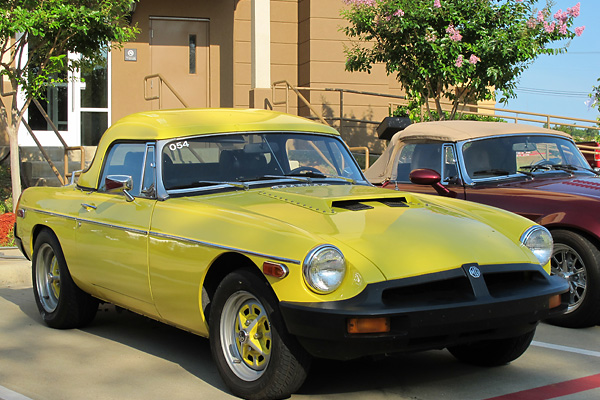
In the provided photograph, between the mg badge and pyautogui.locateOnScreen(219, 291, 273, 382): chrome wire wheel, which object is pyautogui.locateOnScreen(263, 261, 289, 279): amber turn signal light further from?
the mg badge

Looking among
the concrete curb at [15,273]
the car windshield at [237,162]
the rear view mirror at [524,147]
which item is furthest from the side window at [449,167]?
the concrete curb at [15,273]

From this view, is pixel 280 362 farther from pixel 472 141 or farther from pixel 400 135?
pixel 400 135

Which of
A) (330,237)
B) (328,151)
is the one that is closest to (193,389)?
(330,237)

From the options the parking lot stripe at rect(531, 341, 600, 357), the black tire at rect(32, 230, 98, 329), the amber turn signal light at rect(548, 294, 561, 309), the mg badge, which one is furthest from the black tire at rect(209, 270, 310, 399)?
the parking lot stripe at rect(531, 341, 600, 357)

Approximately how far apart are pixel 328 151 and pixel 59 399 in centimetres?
267

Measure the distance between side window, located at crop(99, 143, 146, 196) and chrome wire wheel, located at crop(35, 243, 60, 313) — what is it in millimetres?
868

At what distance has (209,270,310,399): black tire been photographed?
4172mm

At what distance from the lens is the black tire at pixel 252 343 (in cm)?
417

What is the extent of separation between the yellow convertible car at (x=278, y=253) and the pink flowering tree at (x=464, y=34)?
23.6 ft

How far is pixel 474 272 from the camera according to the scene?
424 centimetres

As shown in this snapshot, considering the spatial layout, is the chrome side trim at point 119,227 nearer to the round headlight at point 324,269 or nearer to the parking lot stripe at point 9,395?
the parking lot stripe at point 9,395

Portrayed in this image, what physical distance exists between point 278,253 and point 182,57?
48.1 ft

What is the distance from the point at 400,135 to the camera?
27.3 ft

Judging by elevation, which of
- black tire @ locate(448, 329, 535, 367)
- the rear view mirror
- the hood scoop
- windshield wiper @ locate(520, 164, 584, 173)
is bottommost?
black tire @ locate(448, 329, 535, 367)
